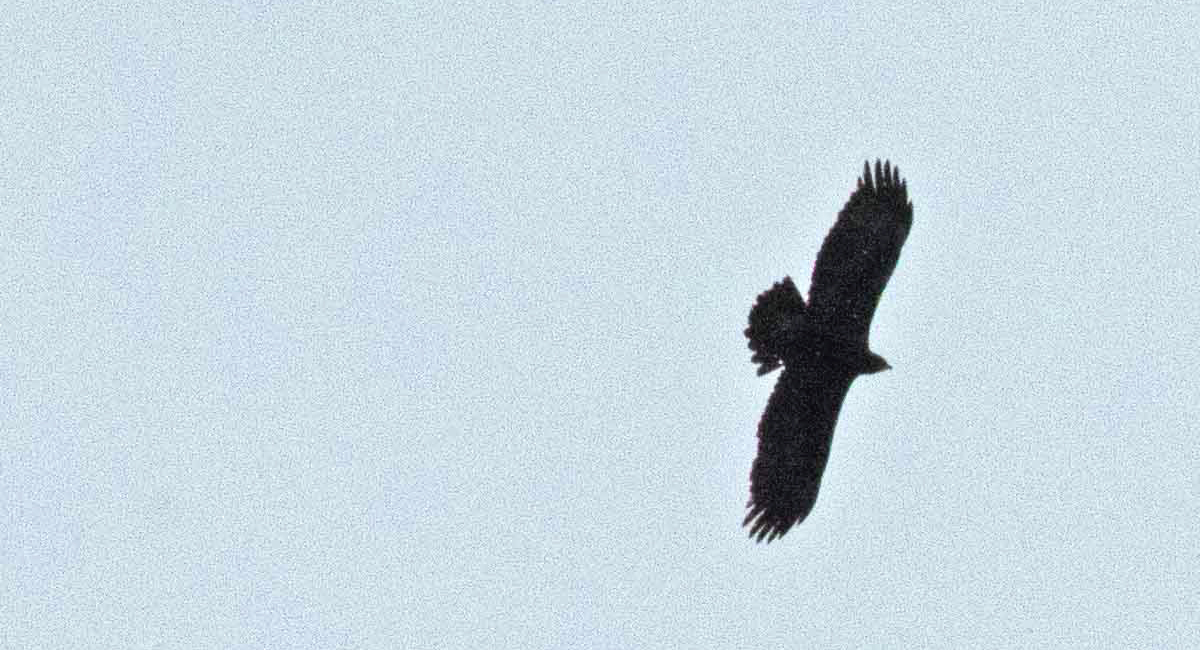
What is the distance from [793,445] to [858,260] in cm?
189

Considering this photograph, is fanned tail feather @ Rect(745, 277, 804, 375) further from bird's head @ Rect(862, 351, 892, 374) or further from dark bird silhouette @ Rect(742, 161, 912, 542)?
bird's head @ Rect(862, 351, 892, 374)

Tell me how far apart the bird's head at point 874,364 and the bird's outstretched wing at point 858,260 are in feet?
0.65

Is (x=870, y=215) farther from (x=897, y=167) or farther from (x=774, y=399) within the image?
(x=774, y=399)

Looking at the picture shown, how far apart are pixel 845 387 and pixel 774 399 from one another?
75 cm

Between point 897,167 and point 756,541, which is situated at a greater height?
point 897,167

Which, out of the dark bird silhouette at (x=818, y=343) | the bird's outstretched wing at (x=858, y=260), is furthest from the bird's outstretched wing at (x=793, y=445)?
the bird's outstretched wing at (x=858, y=260)

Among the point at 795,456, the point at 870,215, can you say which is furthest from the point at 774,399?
the point at 870,215

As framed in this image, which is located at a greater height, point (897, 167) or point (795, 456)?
point (897, 167)

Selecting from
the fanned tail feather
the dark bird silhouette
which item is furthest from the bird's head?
the fanned tail feather

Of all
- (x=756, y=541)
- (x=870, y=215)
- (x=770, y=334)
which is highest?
(x=870, y=215)

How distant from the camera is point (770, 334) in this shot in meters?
16.9

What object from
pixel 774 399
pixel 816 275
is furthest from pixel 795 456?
pixel 816 275

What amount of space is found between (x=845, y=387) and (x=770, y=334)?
132 centimetres

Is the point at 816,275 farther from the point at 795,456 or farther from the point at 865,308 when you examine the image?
the point at 795,456
